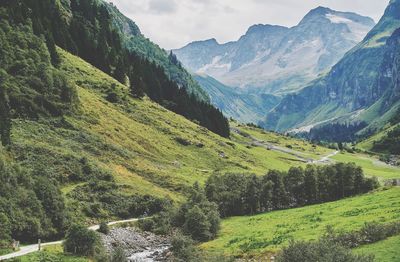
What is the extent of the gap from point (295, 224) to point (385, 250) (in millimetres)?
29523

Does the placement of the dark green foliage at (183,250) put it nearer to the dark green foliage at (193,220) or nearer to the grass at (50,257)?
the dark green foliage at (193,220)

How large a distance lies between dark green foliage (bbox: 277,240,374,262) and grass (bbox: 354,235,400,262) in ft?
20.8

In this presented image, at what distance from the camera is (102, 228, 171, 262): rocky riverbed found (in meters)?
68.9

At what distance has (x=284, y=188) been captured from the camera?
108m

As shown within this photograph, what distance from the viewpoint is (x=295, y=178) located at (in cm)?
11025

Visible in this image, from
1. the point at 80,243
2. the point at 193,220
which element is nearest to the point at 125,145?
the point at 193,220

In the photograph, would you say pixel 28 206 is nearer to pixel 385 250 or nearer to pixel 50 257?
pixel 50 257

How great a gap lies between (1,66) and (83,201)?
47657 mm

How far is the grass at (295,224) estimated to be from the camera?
61.8 metres

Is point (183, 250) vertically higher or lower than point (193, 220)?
lower

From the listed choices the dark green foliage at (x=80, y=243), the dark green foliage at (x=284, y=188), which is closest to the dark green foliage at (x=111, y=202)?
the dark green foliage at (x=284, y=188)

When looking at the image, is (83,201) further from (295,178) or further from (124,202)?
(295,178)

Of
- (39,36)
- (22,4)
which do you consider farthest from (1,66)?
(22,4)

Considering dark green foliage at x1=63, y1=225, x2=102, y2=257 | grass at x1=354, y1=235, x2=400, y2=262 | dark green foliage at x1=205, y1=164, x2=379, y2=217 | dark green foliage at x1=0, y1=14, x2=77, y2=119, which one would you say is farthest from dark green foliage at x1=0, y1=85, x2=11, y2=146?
grass at x1=354, y1=235, x2=400, y2=262
